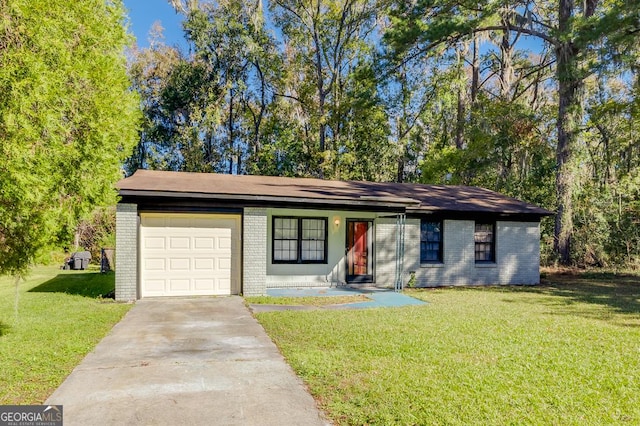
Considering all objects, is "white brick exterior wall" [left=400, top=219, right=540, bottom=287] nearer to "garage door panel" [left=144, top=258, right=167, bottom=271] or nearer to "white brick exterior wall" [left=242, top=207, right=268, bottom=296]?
"white brick exterior wall" [left=242, top=207, right=268, bottom=296]

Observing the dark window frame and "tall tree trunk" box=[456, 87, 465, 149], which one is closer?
the dark window frame

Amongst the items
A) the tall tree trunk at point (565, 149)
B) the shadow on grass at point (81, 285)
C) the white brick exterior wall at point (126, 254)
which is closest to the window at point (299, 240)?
the white brick exterior wall at point (126, 254)

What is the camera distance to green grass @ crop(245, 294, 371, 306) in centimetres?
1119

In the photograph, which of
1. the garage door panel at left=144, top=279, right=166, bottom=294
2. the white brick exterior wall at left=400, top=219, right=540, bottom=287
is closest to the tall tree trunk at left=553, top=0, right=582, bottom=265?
the white brick exterior wall at left=400, top=219, right=540, bottom=287

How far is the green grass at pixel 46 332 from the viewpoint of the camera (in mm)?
5199

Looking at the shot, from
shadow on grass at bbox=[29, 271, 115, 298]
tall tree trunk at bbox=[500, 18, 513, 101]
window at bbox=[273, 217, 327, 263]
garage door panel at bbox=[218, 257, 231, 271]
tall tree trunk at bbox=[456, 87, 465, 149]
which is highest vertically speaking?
tall tree trunk at bbox=[500, 18, 513, 101]

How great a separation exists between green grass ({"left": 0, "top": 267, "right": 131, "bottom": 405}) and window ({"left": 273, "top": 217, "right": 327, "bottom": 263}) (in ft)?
16.2

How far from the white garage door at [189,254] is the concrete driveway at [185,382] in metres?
3.55

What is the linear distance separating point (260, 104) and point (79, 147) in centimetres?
2590

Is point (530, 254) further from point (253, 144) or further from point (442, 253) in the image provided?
point (253, 144)

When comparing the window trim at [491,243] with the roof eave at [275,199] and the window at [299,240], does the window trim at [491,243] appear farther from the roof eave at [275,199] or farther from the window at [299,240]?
the window at [299,240]

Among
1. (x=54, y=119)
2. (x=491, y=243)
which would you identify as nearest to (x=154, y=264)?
(x=54, y=119)

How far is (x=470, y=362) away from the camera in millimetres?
6188

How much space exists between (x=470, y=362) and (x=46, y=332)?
693 centimetres
